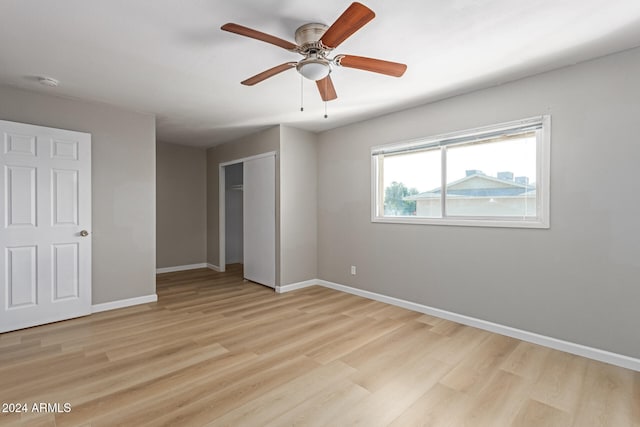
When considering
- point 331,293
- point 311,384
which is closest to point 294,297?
point 331,293

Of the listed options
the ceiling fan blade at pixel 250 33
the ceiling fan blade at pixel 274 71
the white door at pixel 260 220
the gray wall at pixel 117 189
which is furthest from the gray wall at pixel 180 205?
the ceiling fan blade at pixel 250 33

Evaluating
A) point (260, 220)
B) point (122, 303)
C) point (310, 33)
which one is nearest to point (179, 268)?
point (122, 303)

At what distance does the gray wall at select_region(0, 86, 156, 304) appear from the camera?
3451 mm

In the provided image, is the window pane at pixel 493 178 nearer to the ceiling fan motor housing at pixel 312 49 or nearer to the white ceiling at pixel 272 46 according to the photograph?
the white ceiling at pixel 272 46

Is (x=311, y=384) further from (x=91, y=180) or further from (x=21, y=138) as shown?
(x=21, y=138)

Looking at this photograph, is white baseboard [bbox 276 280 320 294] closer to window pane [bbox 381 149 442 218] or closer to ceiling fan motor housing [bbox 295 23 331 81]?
window pane [bbox 381 149 442 218]

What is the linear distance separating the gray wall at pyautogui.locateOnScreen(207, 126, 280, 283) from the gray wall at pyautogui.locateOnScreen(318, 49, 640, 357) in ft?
6.02

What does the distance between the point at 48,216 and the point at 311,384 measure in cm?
326

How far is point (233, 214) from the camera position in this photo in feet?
22.7

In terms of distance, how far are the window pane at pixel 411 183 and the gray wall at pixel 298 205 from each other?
4.12 ft

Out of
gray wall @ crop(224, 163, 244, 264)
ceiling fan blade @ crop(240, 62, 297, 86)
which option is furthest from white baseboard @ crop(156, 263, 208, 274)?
ceiling fan blade @ crop(240, 62, 297, 86)

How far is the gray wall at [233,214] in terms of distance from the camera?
6.68 meters

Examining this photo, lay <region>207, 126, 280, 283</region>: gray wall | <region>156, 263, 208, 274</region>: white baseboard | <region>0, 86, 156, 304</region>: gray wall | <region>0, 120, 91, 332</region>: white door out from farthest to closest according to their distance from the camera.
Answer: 1. <region>156, 263, 208, 274</region>: white baseboard
2. <region>207, 126, 280, 283</region>: gray wall
3. <region>0, 86, 156, 304</region>: gray wall
4. <region>0, 120, 91, 332</region>: white door

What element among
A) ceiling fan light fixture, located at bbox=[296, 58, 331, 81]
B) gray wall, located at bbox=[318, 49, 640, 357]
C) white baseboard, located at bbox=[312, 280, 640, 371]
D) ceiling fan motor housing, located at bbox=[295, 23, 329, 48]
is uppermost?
ceiling fan motor housing, located at bbox=[295, 23, 329, 48]
